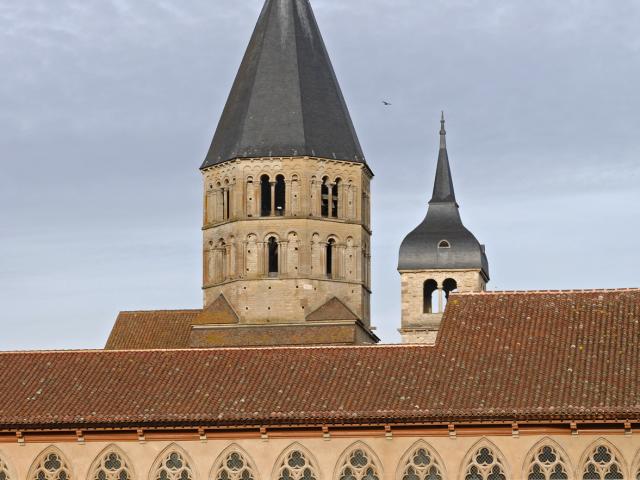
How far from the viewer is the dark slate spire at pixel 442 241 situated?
11031 centimetres

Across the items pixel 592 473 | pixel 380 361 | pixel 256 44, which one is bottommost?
pixel 592 473

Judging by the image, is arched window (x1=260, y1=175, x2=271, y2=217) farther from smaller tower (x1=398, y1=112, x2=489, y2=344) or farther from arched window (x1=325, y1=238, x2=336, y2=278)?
smaller tower (x1=398, y1=112, x2=489, y2=344)

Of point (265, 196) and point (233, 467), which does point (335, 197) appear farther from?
point (233, 467)

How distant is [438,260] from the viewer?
110 metres

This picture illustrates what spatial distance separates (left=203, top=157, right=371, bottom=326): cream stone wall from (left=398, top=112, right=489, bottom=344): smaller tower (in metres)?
27.9

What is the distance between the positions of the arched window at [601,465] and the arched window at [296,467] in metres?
7.73

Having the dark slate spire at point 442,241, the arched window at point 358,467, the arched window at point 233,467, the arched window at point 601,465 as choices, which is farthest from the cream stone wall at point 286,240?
the arched window at point 601,465

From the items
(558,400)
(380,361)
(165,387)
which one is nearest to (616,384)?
(558,400)

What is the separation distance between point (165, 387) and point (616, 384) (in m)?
13.2

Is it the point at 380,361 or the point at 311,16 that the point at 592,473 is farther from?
the point at 311,16

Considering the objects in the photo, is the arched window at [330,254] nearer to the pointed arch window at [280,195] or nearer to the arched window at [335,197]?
the arched window at [335,197]

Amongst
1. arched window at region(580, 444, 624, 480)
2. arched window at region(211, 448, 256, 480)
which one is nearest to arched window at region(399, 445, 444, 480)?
arched window at region(580, 444, 624, 480)

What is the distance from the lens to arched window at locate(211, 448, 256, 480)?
181ft

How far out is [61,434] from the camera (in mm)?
55938
